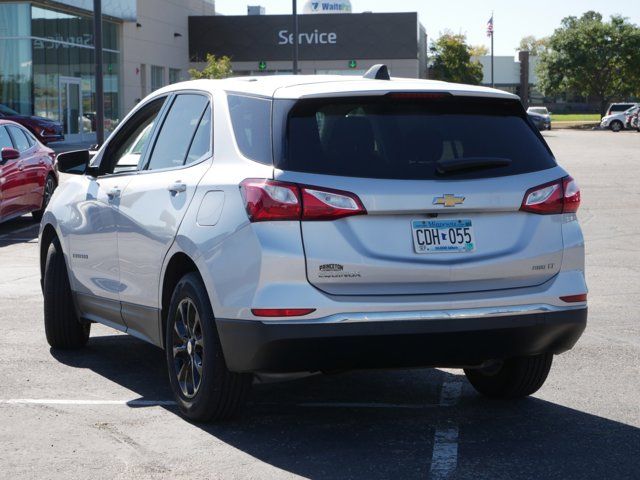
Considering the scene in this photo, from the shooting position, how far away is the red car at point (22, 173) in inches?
673

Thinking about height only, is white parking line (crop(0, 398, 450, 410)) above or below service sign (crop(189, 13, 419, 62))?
below

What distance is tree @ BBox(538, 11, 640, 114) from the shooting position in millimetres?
94000

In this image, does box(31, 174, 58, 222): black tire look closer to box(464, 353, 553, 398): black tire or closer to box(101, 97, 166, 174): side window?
box(101, 97, 166, 174): side window

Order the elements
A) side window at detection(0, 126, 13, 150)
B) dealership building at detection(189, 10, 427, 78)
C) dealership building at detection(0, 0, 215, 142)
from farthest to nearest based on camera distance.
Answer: dealership building at detection(189, 10, 427, 78) < dealership building at detection(0, 0, 215, 142) < side window at detection(0, 126, 13, 150)

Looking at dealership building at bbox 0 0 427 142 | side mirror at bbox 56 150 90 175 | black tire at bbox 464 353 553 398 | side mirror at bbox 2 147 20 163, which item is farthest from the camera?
dealership building at bbox 0 0 427 142

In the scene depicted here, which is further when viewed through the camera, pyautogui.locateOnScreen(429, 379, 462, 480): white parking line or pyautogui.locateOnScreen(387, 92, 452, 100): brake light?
pyautogui.locateOnScreen(387, 92, 452, 100): brake light

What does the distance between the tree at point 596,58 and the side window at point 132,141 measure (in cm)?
8986

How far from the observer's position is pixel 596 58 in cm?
9431

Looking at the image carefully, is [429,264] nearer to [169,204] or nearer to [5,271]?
[169,204]

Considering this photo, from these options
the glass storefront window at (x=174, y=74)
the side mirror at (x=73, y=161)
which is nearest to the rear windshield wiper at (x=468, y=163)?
the side mirror at (x=73, y=161)

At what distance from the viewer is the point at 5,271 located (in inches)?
514

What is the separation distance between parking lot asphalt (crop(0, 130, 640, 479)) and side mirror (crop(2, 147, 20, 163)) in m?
8.68

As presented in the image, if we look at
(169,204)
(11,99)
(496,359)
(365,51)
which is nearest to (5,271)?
(169,204)

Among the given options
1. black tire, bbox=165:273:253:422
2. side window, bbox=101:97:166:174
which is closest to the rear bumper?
black tire, bbox=165:273:253:422
